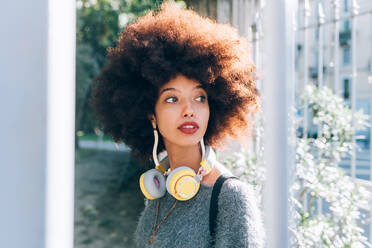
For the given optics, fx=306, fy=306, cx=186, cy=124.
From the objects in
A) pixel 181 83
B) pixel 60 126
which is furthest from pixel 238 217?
pixel 60 126

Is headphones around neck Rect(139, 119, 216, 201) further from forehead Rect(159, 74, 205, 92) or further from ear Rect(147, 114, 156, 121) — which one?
forehead Rect(159, 74, 205, 92)

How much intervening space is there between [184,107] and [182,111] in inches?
0.8

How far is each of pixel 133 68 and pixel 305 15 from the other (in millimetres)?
1588

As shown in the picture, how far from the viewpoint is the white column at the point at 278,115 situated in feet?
2.26

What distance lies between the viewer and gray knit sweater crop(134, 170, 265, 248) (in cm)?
118

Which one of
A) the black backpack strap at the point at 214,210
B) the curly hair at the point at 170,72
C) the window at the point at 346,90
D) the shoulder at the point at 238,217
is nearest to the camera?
the shoulder at the point at 238,217

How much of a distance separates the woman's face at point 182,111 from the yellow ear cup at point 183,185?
0.52 feet

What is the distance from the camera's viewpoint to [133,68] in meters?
1.46

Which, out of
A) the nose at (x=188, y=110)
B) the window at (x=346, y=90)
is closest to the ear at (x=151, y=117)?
the nose at (x=188, y=110)

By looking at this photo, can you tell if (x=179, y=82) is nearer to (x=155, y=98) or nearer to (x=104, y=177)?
(x=155, y=98)

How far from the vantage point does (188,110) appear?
1358 mm

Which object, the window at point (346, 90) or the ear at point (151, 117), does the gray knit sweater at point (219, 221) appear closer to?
the ear at point (151, 117)

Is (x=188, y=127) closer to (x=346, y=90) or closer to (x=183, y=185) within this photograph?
(x=183, y=185)
